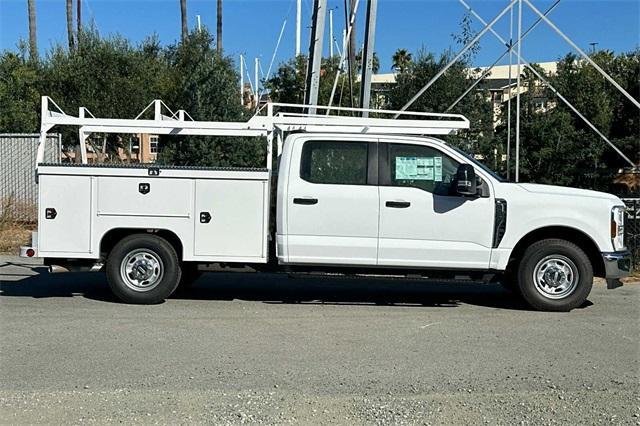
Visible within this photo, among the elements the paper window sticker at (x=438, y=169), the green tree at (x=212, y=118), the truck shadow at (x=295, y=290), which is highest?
the green tree at (x=212, y=118)

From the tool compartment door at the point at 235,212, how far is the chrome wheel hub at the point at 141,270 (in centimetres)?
70

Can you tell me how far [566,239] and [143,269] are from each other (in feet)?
16.6

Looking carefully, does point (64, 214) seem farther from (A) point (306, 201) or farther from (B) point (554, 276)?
(B) point (554, 276)

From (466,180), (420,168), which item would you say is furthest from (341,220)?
(466,180)

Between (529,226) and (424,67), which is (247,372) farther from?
(424,67)

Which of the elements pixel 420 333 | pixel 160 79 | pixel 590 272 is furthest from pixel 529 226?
pixel 160 79

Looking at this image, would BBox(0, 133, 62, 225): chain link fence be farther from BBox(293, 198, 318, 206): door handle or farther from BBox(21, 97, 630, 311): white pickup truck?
BBox(293, 198, 318, 206): door handle

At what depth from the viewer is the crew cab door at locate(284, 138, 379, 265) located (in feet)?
27.1

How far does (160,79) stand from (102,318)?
17.5 metres

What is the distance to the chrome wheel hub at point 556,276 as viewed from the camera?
8.30 m

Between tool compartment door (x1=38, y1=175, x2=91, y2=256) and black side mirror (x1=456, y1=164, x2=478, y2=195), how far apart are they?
14.2 ft

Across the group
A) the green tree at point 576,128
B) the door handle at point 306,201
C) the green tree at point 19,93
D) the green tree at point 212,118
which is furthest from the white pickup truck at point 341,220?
the green tree at point 19,93

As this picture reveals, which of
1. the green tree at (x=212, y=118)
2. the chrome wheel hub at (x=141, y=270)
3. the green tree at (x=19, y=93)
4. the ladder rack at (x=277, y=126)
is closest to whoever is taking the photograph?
the chrome wheel hub at (x=141, y=270)

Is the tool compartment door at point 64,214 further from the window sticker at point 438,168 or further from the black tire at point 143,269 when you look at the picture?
the window sticker at point 438,168
